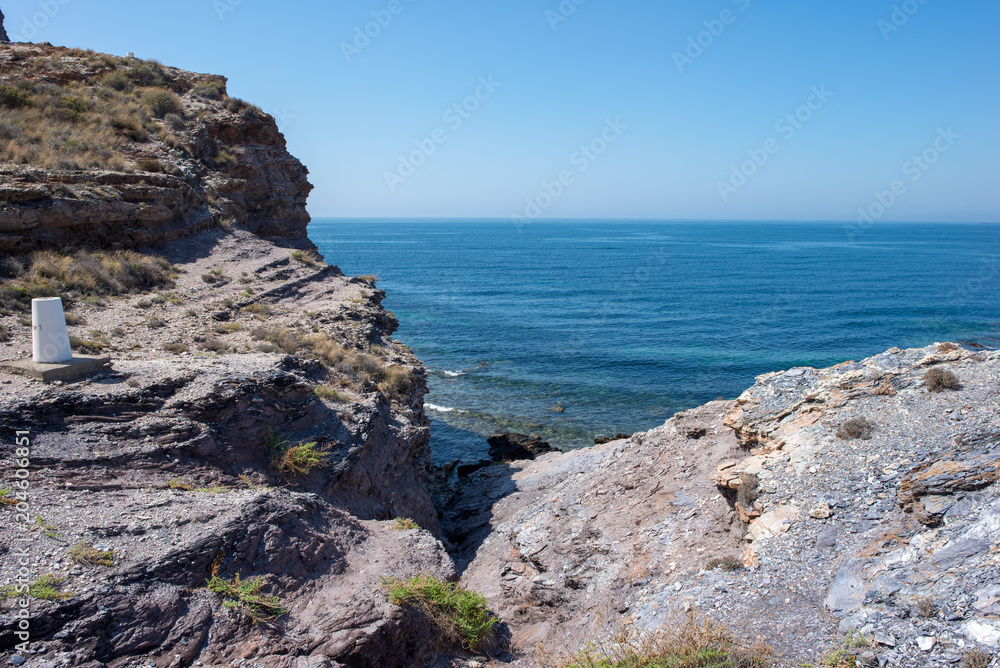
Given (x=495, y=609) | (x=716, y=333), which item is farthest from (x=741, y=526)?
(x=716, y=333)

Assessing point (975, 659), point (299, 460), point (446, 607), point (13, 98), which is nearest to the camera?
point (975, 659)

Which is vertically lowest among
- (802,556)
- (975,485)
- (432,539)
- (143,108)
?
(432,539)

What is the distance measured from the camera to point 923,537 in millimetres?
8273

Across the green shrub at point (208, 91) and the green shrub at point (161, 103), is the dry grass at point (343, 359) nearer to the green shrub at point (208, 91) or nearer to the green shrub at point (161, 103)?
the green shrub at point (161, 103)

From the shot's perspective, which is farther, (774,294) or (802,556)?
(774,294)

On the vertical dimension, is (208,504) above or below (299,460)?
above

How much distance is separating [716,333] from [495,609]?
41.6 m

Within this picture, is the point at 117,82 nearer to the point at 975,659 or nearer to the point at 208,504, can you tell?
the point at 208,504

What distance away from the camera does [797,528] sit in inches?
382

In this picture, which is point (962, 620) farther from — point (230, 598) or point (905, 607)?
point (230, 598)

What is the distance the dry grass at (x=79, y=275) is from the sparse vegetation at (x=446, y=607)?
12475 millimetres

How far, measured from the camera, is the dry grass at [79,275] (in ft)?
47.6

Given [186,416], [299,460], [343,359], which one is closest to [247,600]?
[299,460]

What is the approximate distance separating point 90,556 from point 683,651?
815 cm
